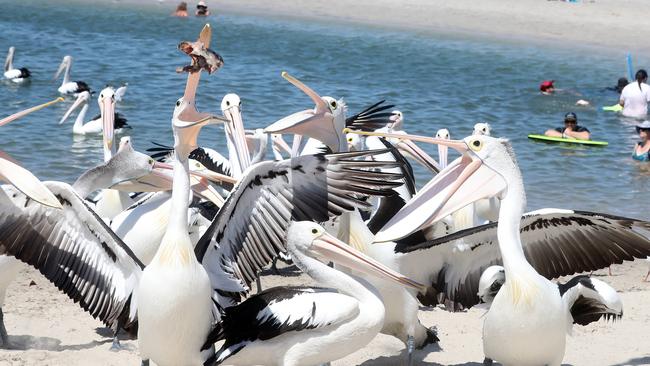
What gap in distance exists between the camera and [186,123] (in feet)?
15.7

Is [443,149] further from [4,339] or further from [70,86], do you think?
[70,86]

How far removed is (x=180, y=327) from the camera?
15.4ft

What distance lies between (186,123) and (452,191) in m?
1.35

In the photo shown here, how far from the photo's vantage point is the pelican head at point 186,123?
475 cm

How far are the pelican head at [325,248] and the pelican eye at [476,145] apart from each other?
833 mm

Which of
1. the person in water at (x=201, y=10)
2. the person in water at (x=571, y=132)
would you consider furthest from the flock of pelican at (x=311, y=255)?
the person in water at (x=201, y=10)

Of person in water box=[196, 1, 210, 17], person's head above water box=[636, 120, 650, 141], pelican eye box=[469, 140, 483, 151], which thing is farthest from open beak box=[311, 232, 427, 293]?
person in water box=[196, 1, 210, 17]

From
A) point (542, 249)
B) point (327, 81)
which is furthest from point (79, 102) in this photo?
point (542, 249)

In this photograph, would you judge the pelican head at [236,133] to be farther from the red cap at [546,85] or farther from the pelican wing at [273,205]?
the red cap at [546,85]

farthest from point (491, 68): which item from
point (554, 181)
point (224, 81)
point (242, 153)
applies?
point (242, 153)

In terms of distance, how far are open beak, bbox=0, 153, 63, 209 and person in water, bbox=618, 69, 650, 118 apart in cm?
1277

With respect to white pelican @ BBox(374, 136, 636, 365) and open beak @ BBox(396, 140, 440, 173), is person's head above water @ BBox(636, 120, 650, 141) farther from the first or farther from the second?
white pelican @ BBox(374, 136, 636, 365)

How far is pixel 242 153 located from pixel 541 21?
21.0m

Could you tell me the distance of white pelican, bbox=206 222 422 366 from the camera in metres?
4.64
